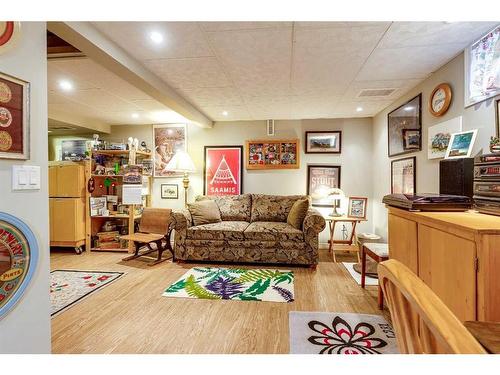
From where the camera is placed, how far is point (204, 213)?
12.8 feet

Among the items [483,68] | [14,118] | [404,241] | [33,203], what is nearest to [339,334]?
[404,241]

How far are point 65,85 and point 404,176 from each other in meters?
4.35

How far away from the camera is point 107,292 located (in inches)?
105

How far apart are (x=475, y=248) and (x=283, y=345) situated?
1328 mm

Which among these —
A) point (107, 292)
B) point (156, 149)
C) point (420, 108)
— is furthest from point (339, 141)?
point (107, 292)

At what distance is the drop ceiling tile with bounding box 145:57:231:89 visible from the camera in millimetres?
2381

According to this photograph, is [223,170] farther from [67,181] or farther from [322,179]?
[67,181]

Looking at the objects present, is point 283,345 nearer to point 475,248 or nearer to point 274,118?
point 475,248

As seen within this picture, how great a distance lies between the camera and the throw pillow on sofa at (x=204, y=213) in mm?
3855

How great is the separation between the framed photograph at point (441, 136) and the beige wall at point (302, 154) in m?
1.75

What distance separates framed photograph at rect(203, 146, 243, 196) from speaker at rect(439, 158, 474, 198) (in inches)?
125

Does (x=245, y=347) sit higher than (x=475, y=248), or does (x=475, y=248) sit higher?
(x=475, y=248)

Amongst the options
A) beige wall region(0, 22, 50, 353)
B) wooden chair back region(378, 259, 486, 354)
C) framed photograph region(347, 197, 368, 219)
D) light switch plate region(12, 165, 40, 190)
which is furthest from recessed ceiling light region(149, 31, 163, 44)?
framed photograph region(347, 197, 368, 219)

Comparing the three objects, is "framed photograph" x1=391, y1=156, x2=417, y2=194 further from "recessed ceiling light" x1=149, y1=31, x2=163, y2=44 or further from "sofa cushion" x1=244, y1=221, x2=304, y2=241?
"recessed ceiling light" x1=149, y1=31, x2=163, y2=44
